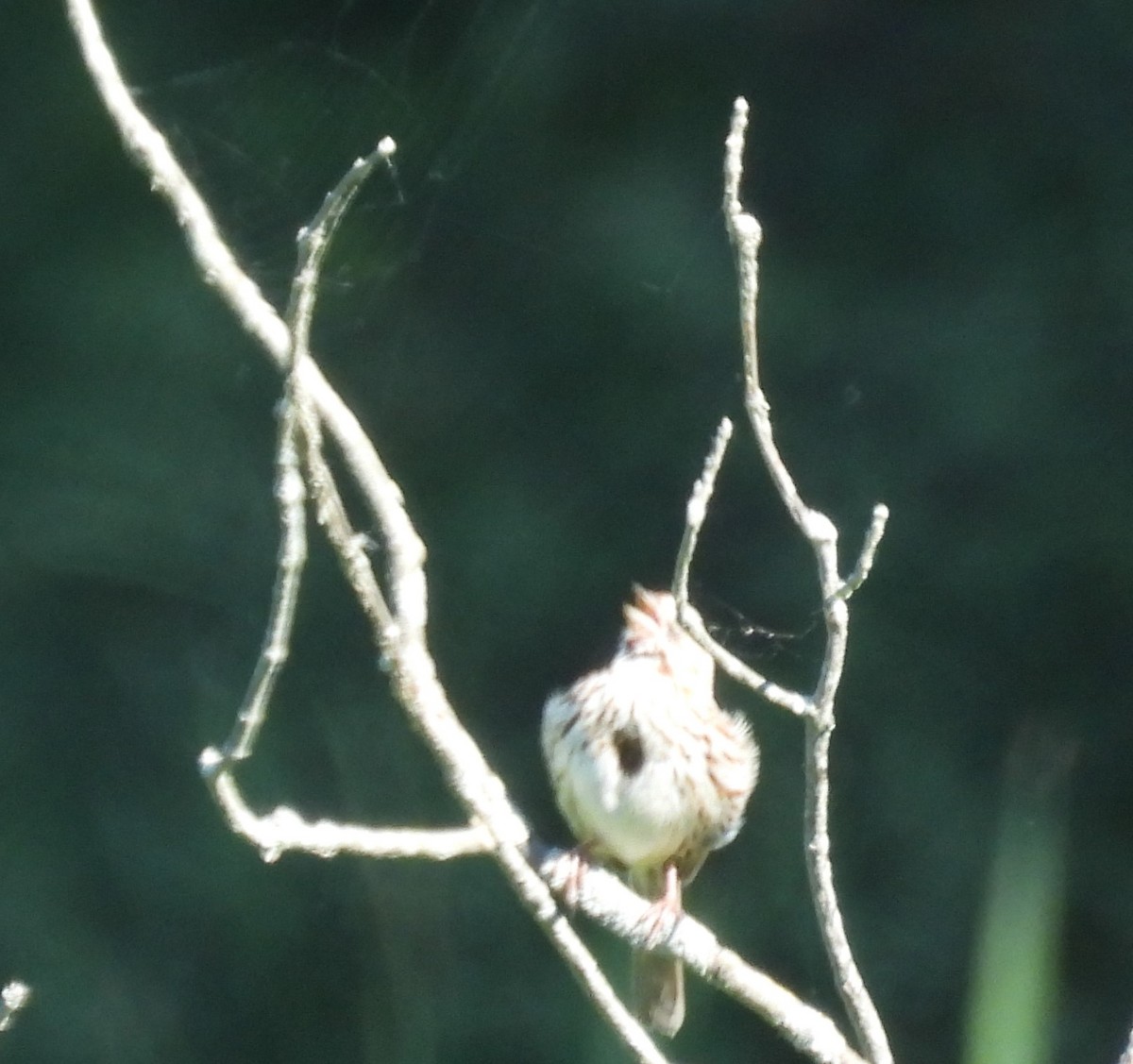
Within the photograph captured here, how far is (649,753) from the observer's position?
2.99 m

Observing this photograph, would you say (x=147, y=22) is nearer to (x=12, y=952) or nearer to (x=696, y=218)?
(x=696, y=218)

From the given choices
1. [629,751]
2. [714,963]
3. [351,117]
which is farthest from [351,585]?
[351,117]

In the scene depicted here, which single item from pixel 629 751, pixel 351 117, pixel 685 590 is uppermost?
pixel 351 117

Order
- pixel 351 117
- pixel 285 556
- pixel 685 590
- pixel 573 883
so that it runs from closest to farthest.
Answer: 1. pixel 285 556
2. pixel 685 590
3. pixel 573 883
4. pixel 351 117

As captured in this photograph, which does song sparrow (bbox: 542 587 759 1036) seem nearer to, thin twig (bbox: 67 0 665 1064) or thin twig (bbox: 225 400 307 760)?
thin twig (bbox: 67 0 665 1064)

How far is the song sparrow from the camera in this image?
2.97m

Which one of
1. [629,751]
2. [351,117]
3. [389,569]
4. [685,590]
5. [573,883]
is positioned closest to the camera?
[685,590]

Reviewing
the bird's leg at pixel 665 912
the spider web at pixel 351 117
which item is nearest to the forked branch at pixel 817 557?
the bird's leg at pixel 665 912

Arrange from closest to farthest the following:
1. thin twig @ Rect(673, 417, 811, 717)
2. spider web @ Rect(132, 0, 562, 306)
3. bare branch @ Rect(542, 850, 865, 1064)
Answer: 1. thin twig @ Rect(673, 417, 811, 717)
2. bare branch @ Rect(542, 850, 865, 1064)
3. spider web @ Rect(132, 0, 562, 306)

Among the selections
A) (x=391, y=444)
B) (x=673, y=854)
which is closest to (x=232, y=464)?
(x=391, y=444)

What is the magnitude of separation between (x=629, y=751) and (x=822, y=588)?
107 cm

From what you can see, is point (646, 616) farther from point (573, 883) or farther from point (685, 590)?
point (685, 590)

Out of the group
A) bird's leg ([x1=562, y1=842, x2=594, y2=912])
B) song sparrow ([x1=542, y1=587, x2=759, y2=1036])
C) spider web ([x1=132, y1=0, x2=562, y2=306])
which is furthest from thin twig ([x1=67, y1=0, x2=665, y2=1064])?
spider web ([x1=132, y1=0, x2=562, y2=306])

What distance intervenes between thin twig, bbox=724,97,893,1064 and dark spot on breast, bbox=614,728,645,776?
80cm
